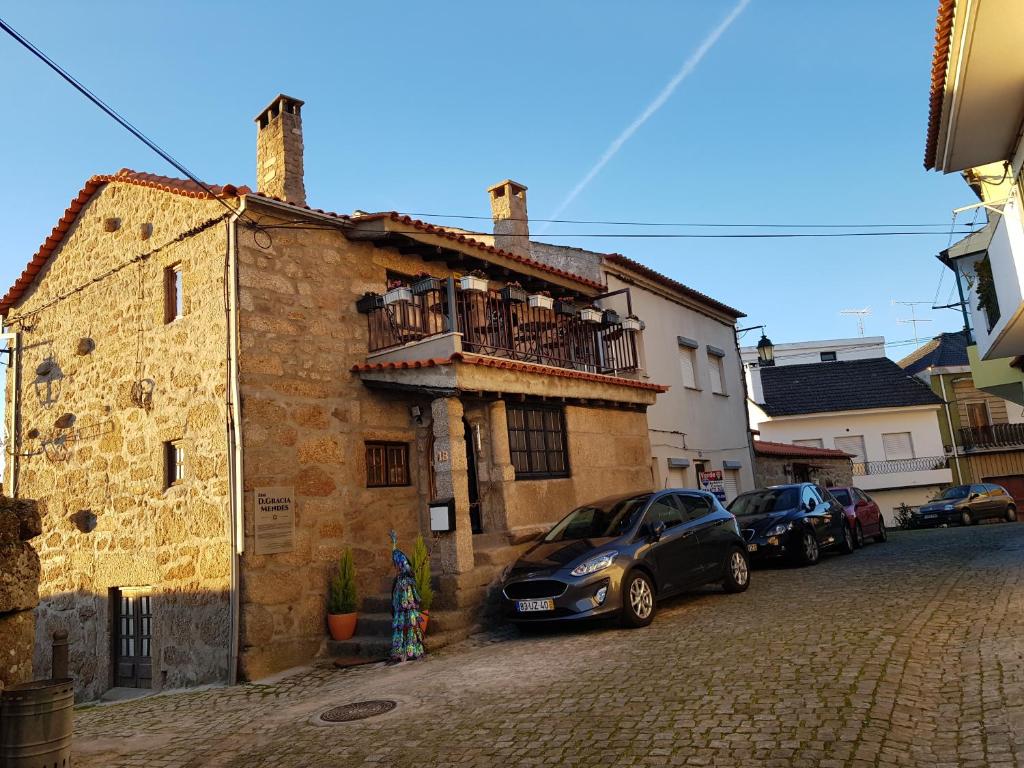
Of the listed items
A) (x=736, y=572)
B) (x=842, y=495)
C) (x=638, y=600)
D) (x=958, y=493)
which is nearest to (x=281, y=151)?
(x=638, y=600)

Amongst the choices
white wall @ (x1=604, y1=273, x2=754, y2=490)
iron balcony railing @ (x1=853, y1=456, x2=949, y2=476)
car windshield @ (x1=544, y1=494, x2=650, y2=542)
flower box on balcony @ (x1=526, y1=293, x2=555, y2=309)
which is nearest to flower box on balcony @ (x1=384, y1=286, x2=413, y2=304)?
flower box on balcony @ (x1=526, y1=293, x2=555, y2=309)

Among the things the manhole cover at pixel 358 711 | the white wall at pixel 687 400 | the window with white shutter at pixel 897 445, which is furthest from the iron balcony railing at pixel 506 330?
the window with white shutter at pixel 897 445

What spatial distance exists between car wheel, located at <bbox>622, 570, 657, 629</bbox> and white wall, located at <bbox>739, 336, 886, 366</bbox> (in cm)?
3927

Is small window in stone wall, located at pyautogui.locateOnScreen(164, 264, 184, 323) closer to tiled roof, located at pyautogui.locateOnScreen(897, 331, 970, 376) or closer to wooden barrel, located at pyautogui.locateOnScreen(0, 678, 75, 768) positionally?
wooden barrel, located at pyautogui.locateOnScreen(0, 678, 75, 768)

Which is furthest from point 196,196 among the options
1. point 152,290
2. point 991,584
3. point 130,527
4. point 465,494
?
point 991,584

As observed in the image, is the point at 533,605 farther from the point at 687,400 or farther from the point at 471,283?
the point at 687,400

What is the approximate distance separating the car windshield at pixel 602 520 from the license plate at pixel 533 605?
1.15 metres

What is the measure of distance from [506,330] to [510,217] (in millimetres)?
4837

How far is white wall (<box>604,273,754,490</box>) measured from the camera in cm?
1747

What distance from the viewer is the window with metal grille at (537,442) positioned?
40.0 feet

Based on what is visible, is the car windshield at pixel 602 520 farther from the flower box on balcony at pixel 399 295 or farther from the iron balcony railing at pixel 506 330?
the flower box on balcony at pixel 399 295

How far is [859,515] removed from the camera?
1677 cm

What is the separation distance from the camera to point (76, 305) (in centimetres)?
1320

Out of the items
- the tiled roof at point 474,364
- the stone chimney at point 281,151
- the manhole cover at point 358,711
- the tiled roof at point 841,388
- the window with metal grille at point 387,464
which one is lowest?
the manhole cover at point 358,711
